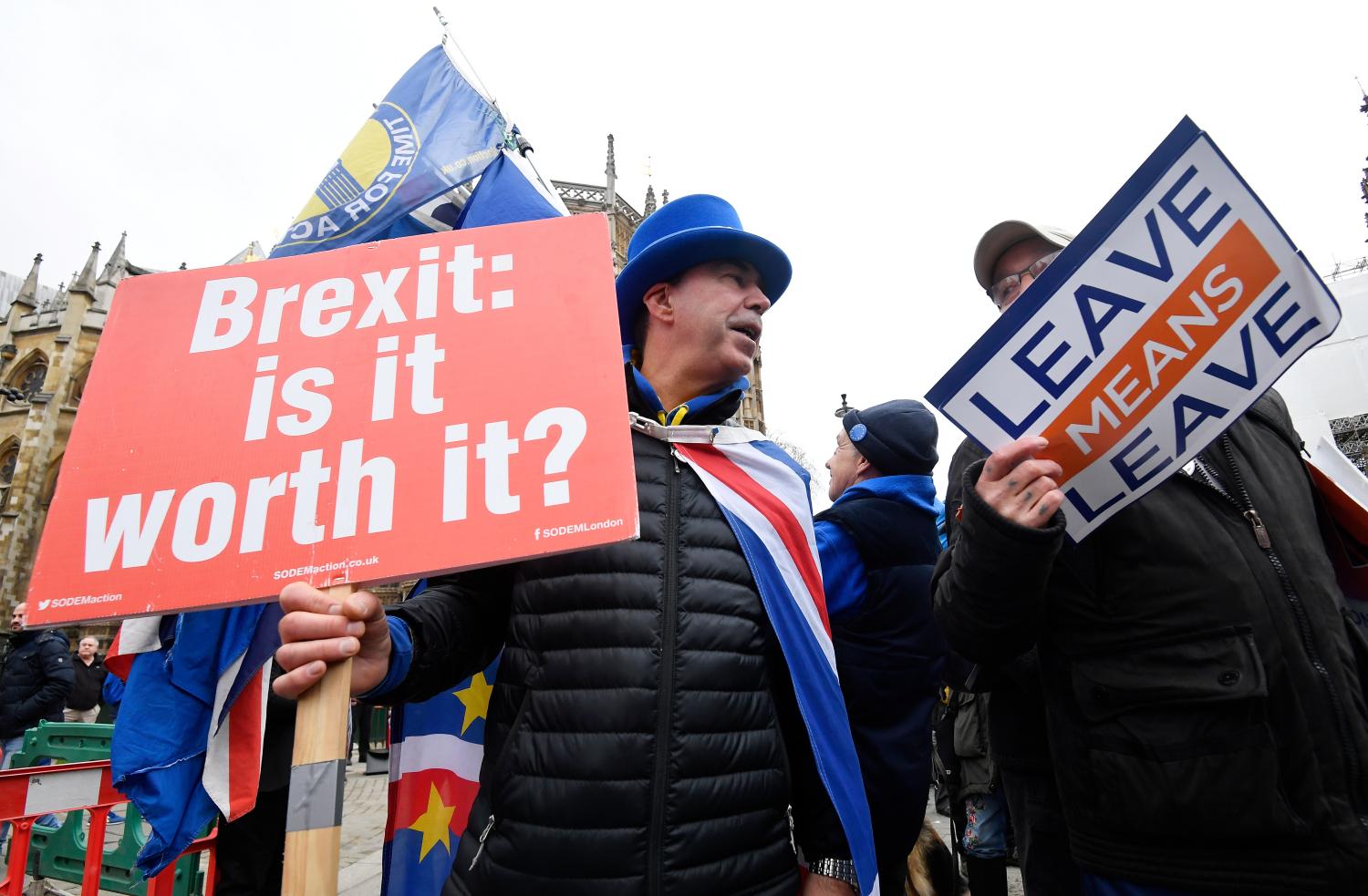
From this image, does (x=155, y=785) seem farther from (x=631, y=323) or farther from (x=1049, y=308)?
(x=1049, y=308)

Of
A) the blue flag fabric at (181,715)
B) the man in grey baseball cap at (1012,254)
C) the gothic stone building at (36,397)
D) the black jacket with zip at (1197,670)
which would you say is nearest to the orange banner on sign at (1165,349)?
the black jacket with zip at (1197,670)

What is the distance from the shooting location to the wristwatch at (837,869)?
1.50 m

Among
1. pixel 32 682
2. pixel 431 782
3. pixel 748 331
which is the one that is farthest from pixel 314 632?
pixel 32 682

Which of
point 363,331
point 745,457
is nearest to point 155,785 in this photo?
point 363,331

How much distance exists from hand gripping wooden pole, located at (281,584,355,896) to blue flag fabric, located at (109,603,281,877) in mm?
793

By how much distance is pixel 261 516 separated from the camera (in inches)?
47.5

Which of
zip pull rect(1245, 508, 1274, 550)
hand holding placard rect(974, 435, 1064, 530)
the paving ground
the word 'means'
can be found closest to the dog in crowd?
the paving ground

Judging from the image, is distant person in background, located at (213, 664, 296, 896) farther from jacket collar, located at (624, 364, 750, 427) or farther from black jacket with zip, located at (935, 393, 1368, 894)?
black jacket with zip, located at (935, 393, 1368, 894)

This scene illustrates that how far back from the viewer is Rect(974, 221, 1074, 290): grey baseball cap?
1908 mm

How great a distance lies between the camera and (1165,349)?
4.37ft

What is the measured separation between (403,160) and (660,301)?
241cm

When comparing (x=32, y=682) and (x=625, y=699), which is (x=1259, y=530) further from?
(x=32, y=682)

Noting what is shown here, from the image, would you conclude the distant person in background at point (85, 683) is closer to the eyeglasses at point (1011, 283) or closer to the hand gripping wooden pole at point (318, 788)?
the hand gripping wooden pole at point (318, 788)

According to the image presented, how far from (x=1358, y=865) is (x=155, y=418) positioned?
7.33 feet
